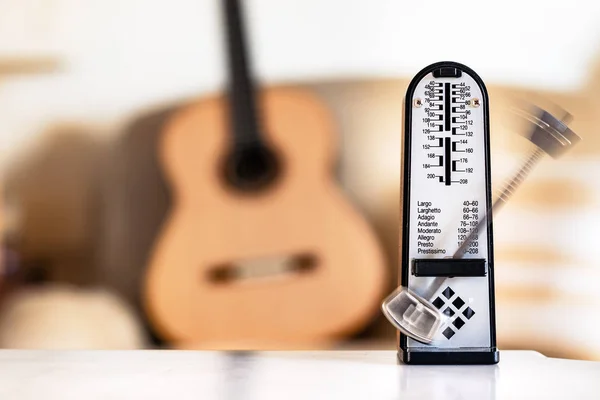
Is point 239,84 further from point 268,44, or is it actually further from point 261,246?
point 261,246

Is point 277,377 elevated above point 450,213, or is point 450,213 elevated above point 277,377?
point 450,213

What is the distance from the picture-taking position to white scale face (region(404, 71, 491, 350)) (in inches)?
21.9

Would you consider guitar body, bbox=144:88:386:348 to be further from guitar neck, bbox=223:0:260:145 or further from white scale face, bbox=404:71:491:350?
white scale face, bbox=404:71:491:350

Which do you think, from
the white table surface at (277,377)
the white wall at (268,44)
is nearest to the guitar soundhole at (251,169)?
the white wall at (268,44)

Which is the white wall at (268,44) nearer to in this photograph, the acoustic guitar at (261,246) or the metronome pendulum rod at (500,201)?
the acoustic guitar at (261,246)

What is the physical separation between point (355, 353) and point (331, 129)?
1.11 feet

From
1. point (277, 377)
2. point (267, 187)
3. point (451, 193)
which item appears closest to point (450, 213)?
point (451, 193)

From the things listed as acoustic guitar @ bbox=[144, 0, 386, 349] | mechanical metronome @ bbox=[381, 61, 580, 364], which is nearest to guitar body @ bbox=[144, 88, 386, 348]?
acoustic guitar @ bbox=[144, 0, 386, 349]

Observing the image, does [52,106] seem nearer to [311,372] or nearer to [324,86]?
[324,86]

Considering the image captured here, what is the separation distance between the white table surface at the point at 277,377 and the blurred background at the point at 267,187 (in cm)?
21

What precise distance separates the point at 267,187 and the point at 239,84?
0.15 meters

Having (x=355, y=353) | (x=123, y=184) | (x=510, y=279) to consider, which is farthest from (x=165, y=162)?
(x=510, y=279)

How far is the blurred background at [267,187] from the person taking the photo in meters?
0.82

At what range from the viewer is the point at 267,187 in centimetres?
83
